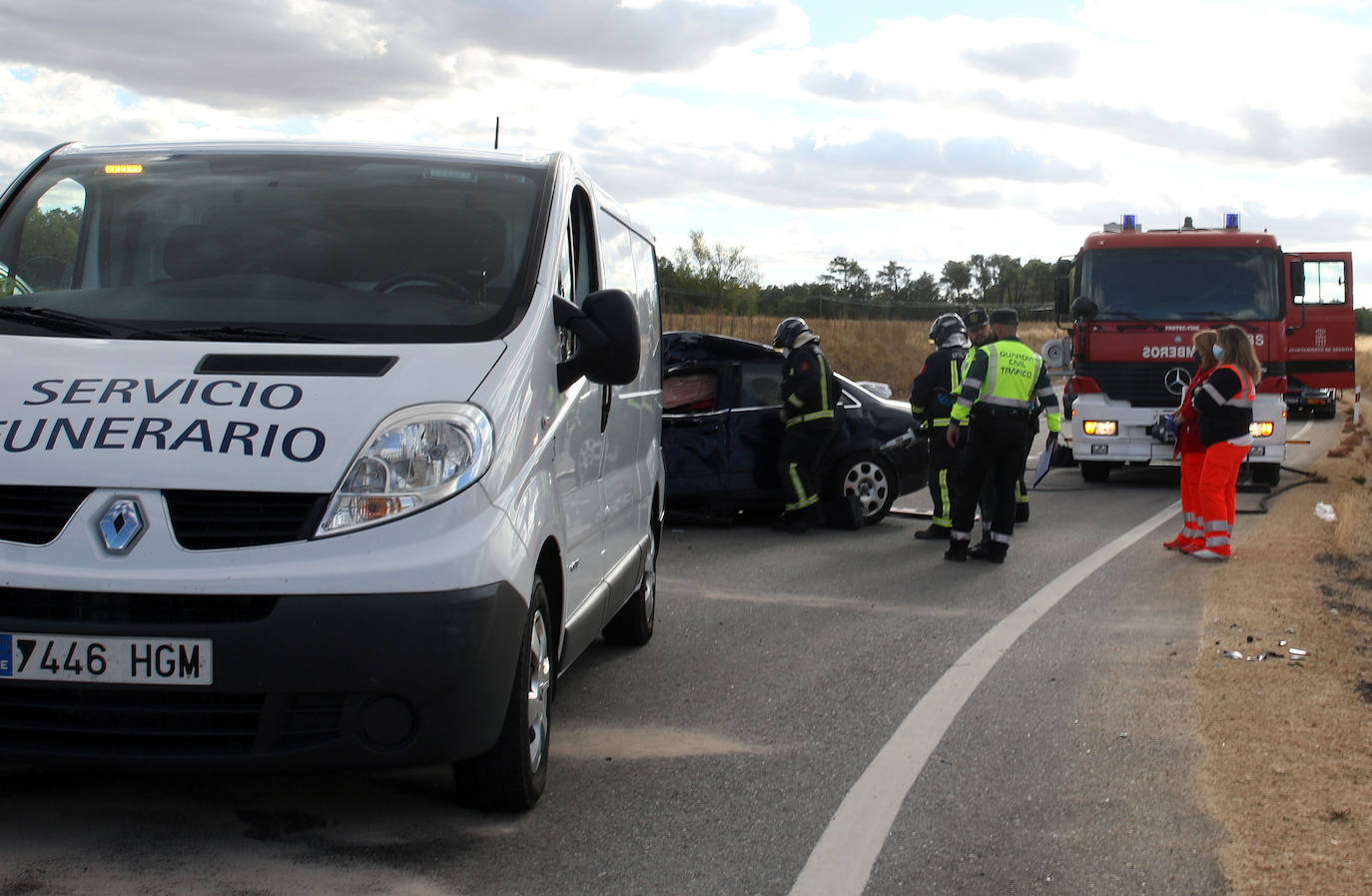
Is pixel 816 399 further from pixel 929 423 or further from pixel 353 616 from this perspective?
pixel 353 616

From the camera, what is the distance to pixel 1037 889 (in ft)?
13.3

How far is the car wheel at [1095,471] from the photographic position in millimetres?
17328

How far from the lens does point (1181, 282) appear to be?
642 inches

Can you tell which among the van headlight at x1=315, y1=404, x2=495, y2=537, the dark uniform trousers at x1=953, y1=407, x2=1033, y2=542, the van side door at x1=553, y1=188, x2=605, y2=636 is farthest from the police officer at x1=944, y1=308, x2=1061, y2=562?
the van headlight at x1=315, y1=404, x2=495, y2=537

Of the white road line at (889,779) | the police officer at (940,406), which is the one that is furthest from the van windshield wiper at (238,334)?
the police officer at (940,406)

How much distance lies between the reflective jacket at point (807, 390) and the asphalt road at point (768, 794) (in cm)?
371

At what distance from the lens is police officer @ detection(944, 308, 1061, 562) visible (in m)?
10.6

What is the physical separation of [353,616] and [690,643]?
3801mm

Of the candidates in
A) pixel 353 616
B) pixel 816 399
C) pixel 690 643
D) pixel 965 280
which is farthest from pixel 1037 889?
pixel 965 280

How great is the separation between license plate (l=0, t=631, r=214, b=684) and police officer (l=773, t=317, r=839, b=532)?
814cm

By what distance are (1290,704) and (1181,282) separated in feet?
35.4

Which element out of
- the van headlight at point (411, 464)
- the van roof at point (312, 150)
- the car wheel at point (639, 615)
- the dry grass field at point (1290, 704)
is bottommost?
the dry grass field at point (1290, 704)

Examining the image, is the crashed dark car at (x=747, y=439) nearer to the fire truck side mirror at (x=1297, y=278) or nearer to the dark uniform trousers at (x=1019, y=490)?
the dark uniform trousers at (x=1019, y=490)

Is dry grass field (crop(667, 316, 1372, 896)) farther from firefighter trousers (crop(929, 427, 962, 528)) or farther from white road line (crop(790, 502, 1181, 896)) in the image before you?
firefighter trousers (crop(929, 427, 962, 528))
